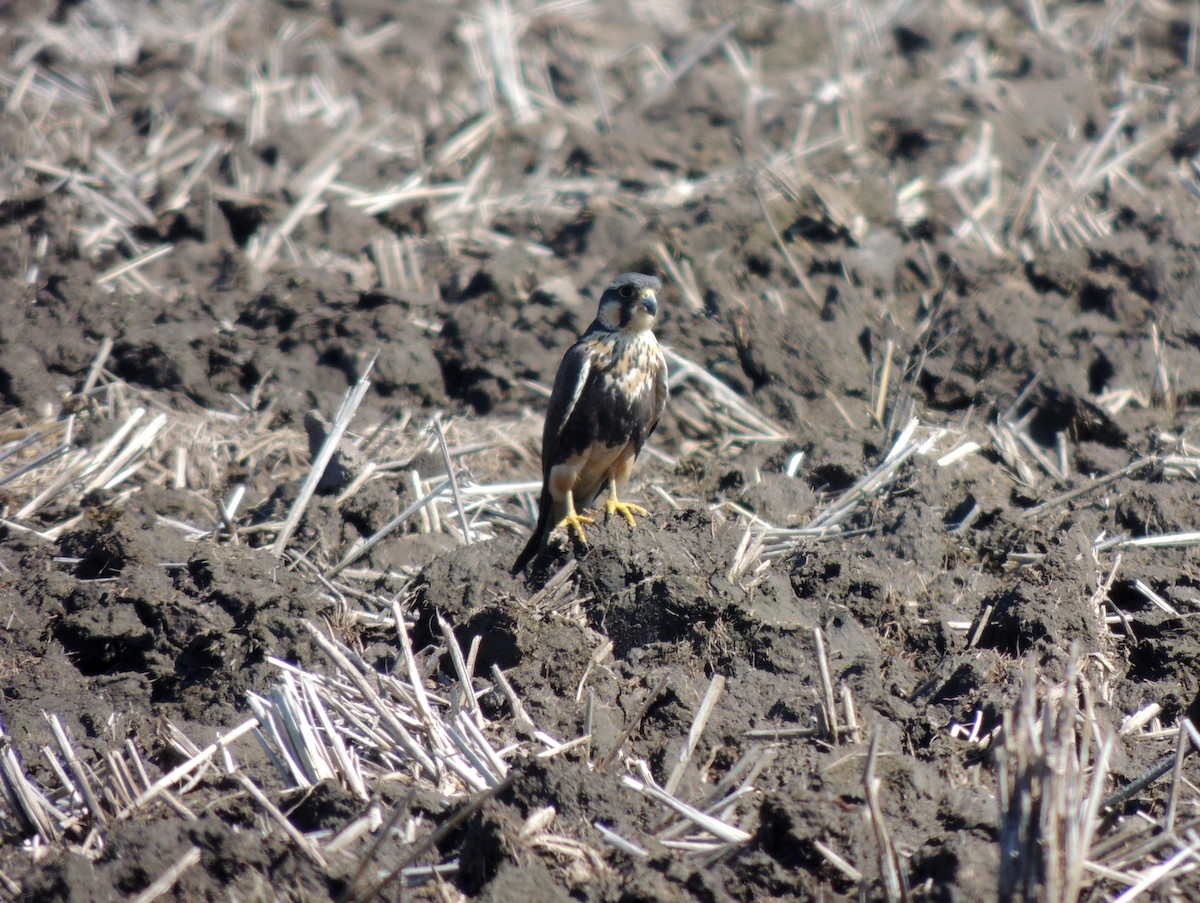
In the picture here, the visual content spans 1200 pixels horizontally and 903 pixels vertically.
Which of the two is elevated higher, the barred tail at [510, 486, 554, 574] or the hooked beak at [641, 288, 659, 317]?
the hooked beak at [641, 288, 659, 317]

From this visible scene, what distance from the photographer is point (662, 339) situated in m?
7.50

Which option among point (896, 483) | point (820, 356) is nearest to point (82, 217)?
point (820, 356)

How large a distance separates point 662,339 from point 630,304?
140cm

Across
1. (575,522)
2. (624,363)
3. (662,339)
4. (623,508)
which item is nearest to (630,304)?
(624,363)

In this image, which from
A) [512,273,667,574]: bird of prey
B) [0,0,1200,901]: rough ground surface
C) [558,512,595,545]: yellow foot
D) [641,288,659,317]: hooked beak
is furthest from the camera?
[512,273,667,574]: bird of prey

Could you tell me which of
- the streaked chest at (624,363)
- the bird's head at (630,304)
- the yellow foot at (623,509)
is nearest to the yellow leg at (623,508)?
the yellow foot at (623,509)

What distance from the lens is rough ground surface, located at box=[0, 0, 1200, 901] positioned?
163 inches

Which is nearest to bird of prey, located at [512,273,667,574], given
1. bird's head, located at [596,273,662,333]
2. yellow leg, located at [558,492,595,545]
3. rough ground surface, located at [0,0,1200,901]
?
bird's head, located at [596,273,662,333]

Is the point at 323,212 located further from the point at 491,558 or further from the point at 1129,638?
the point at 1129,638

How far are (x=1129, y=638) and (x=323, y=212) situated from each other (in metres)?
A: 6.09

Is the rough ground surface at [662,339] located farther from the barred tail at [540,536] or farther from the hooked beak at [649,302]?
the hooked beak at [649,302]

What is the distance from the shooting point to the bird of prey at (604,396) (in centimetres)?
612

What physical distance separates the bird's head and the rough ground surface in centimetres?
89

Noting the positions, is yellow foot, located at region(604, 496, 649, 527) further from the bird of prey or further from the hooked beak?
the hooked beak
